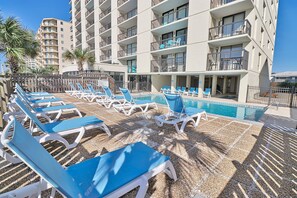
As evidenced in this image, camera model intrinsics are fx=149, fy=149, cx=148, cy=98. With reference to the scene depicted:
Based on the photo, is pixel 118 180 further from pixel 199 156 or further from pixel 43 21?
pixel 43 21

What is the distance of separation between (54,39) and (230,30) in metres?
63.3

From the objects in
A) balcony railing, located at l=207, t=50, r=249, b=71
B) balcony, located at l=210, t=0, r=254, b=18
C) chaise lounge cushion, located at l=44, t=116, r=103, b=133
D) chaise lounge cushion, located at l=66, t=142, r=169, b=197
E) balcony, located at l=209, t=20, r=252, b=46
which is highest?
balcony, located at l=210, t=0, r=254, b=18

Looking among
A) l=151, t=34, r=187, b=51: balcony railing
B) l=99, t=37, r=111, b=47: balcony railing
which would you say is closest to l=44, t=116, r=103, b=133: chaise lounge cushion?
l=151, t=34, r=187, b=51: balcony railing

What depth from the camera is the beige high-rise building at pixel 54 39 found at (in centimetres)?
5638

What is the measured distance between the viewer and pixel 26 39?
36.0 ft

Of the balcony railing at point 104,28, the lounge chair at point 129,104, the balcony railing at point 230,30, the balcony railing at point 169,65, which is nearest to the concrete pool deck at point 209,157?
the lounge chair at point 129,104

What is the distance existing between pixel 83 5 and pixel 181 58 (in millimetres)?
29527

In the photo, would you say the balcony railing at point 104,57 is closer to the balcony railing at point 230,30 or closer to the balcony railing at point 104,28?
the balcony railing at point 104,28

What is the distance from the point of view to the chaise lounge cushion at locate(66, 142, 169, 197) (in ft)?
5.96

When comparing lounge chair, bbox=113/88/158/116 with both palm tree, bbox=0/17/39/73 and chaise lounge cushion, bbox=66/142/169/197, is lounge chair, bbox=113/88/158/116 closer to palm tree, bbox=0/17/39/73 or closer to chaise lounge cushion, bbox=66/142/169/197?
chaise lounge cushion, bbox=66/142/169/197

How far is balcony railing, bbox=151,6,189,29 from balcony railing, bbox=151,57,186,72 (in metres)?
4.65

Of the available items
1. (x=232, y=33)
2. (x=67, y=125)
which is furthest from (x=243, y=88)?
(x=67, y=125)

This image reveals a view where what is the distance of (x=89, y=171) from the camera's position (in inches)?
82.4

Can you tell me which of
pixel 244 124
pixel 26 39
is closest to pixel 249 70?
pixel 244 124
